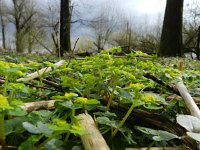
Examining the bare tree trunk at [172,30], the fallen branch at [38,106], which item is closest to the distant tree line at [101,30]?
the bare tree trunk at [172,30]

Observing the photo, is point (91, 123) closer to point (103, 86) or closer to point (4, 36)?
point (103, 86)

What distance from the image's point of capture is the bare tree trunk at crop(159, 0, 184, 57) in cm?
1559

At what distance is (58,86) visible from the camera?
1373 millimetres

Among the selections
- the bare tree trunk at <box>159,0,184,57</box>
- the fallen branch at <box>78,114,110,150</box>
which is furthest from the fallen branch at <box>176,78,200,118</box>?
the bare tree trunk at <box>159,0,184,57</box>

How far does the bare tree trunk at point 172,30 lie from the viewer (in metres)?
15.6

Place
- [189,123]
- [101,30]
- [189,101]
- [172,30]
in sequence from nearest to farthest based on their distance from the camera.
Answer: [189,123] < [189,101] < [172,30] < [101,30]

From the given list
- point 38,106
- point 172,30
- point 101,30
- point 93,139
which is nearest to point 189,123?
point 93,139

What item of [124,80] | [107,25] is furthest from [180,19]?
[107,25]

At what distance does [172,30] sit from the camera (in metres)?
16.0

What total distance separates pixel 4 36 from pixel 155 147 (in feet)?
170

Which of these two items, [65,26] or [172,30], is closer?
[172,30]

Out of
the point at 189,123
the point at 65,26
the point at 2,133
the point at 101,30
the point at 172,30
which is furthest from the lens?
the point at 101,30

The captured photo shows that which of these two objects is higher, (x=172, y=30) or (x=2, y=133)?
(x=172, y=30)

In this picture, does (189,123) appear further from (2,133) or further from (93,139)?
(2,133)
